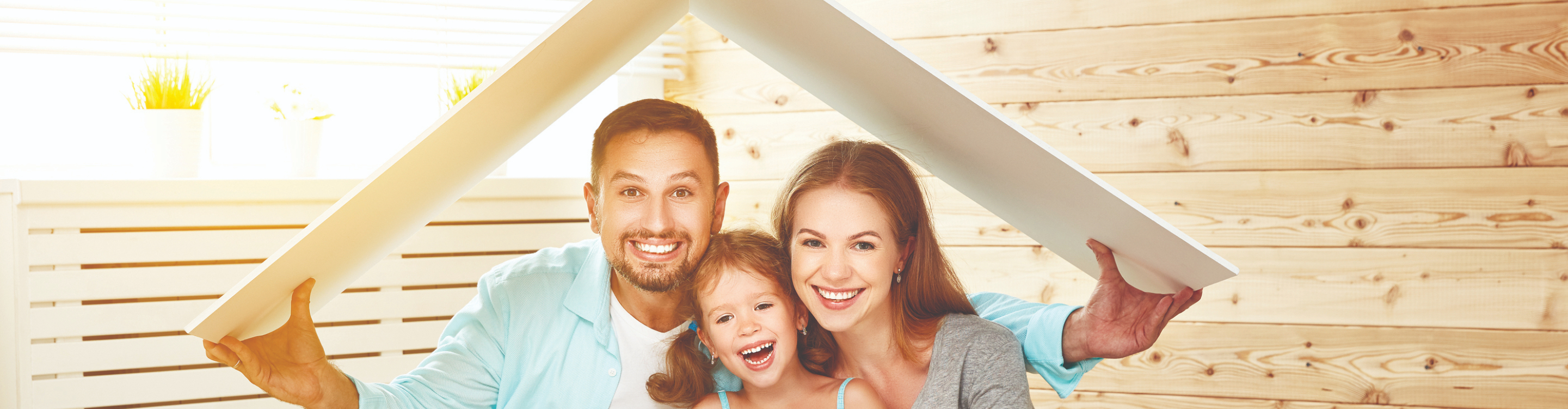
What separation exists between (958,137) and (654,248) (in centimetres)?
51

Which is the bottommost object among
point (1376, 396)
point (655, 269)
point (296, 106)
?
point (1376, 396)

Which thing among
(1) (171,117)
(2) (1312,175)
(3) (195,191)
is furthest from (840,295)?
(1) (171,117)

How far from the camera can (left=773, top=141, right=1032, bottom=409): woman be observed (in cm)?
127

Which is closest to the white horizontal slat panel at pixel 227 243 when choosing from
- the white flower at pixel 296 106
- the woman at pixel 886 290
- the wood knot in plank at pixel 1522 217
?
the white flower at pixel 296 106

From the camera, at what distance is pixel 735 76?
8.93 ft

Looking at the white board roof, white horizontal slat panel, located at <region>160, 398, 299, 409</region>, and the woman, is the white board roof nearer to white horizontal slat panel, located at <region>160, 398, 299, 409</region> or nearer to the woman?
the woman

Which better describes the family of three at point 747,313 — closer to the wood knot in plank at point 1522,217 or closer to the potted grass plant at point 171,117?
the potted grass plant at point 171,117

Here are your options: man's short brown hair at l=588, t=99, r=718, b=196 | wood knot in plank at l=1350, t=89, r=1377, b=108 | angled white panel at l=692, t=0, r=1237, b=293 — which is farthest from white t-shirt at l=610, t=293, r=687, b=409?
wood knot in plank at l=1350, t=89, r=1377, b=108

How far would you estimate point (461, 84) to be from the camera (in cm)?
255

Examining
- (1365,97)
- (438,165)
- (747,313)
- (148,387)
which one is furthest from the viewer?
(1365,97)

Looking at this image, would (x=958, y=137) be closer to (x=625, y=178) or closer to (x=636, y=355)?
(x=625, y=178)

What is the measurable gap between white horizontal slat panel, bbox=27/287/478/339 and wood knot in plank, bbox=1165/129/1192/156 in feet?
6.15

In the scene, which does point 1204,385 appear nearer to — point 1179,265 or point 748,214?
point 748,214

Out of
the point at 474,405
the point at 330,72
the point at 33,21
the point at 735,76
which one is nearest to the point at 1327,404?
the point at 735,76
